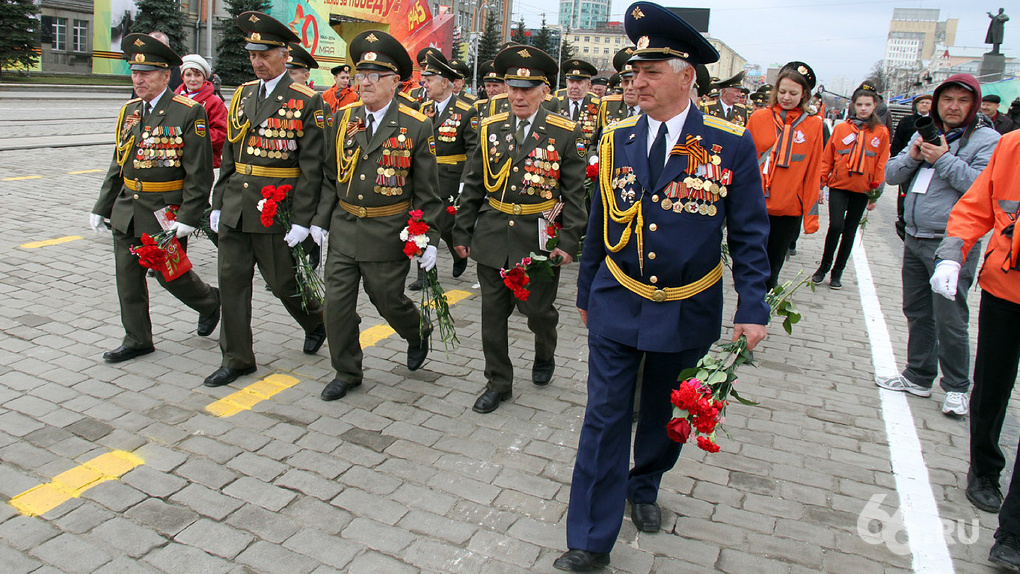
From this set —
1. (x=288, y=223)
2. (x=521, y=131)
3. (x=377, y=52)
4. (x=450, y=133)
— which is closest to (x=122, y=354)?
(x=288, y=223)

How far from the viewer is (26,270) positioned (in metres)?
7.43

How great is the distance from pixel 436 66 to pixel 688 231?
5.48 m

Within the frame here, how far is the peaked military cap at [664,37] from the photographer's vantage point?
316cm

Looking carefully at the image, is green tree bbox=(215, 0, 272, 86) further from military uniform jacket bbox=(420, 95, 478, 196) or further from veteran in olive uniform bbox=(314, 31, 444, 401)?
veteran in olive uniform bbox=(314, 31, 444, 401)

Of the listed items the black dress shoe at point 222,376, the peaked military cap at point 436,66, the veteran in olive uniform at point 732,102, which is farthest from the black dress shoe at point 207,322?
the veteran in olive uniform at point 732,102

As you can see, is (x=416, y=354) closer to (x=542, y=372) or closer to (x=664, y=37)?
(x=542, y=372)

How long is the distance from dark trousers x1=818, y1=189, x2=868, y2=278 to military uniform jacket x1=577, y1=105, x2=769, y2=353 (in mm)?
5965

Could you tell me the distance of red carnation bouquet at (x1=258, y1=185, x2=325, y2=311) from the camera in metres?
5.07

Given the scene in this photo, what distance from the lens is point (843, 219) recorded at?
28.8 ft

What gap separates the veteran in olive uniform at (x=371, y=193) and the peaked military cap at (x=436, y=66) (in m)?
2.98

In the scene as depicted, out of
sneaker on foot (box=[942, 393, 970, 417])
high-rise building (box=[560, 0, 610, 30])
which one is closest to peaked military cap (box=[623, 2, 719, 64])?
sneaker on foot (box=[942, 393, 970, 417])

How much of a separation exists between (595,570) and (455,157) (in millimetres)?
5727

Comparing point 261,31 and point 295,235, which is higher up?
point 261,31

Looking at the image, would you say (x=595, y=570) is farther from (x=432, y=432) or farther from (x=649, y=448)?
(x=432, y=432)
